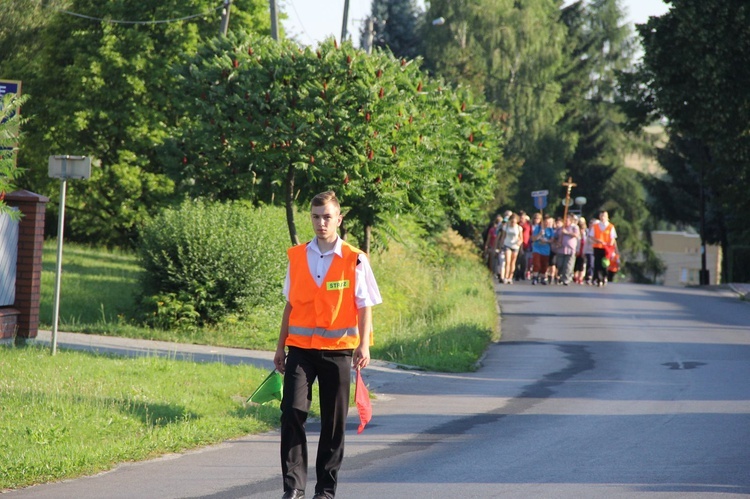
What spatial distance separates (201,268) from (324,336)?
12.8 meters

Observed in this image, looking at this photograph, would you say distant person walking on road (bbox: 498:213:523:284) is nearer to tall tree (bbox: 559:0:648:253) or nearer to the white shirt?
the white shirt

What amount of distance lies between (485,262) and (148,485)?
30.6 metres

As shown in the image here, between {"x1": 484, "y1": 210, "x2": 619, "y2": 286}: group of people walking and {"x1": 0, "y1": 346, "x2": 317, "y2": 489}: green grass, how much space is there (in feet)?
57.5

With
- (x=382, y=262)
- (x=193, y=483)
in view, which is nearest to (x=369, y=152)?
(x=382, y=262)

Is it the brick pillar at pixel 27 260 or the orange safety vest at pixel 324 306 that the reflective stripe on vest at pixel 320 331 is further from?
the brick pillar at pixel 27 260

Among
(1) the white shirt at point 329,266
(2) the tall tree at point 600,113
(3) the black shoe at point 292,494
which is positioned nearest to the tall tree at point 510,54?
(2) the tall tree at point 600,113

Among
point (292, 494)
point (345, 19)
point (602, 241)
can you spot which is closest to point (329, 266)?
point (292, 494)

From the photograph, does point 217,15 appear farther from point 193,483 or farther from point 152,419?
point 193,483

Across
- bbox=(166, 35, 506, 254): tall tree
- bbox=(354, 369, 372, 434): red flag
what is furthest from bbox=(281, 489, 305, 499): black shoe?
bbox=(166, 35, 506, 254): tall tree

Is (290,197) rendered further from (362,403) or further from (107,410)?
(362,403)

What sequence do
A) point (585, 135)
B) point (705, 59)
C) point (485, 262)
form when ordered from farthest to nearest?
point (585, 135), point (485, 262), point (705, 59)

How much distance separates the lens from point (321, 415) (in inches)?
285

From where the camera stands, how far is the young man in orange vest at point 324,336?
716 centimetres

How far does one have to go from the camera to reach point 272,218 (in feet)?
71.9
